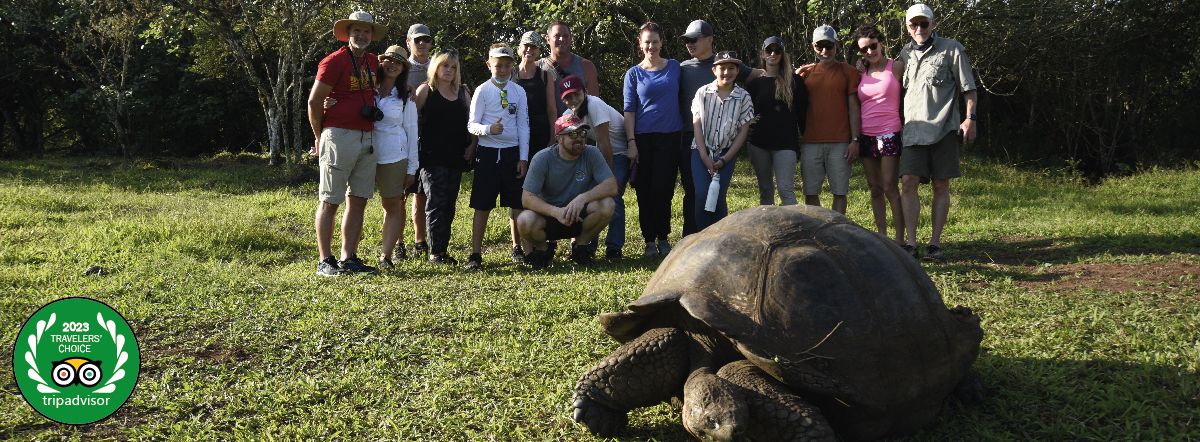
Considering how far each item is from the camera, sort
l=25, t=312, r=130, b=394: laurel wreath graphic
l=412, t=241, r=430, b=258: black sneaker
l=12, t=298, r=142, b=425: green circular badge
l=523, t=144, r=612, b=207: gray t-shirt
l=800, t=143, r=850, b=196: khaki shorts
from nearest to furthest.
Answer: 1. l=12, t=298, r=142, b=425: green circular badge
2. l=25, t=312, r=130, b=394: laurel wreath graphic
3. l=523, t=144, r=612, b=207: gray t-shirt
4. l=800, t=143, r=850, b=196: khaki shorts
5. l=412, t=241, r=430, b=258: black sneaker

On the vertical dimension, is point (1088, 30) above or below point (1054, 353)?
above

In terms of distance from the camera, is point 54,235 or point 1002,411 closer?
point 1002,411

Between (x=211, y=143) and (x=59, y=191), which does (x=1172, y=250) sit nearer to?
(x=59, y=191)

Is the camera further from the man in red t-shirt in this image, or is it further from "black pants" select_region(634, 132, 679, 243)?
"black pants" select_region(634, 132, 679, 243)

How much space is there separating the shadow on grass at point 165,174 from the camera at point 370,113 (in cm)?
721

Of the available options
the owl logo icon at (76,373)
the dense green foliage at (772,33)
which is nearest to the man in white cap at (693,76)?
the owl logo icon at (76,373)

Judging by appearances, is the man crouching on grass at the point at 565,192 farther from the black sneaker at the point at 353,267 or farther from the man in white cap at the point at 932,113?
the man in white cap at the point at 932,113

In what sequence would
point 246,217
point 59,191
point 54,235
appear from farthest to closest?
point 59,191, point 246,217, point 54,235

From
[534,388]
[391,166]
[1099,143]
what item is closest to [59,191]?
[391,166]

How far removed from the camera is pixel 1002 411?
328cm

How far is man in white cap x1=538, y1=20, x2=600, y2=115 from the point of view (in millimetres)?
6781

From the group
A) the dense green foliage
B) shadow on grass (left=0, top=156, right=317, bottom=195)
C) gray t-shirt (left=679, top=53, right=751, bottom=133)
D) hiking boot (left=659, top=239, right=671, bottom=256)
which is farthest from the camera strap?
shadow on grass (left=0, top=156, right=317, bottom=195)

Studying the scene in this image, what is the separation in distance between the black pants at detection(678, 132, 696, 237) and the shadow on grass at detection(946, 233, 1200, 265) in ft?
6.19

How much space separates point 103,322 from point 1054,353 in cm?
447
